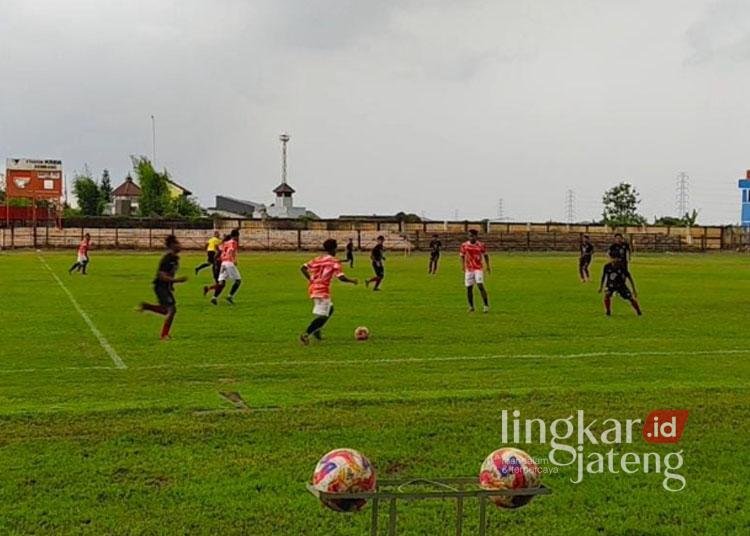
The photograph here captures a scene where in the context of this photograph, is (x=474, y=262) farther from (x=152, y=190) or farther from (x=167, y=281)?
(x=152, y=190)

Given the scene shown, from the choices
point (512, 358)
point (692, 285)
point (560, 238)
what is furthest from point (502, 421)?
point (560, 238)

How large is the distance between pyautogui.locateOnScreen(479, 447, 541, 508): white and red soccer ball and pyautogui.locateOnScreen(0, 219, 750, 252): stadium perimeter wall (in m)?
64.8

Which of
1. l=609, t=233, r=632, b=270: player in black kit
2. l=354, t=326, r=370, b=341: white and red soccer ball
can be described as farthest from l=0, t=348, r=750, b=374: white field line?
l=609, t=233, r=632, b=270: player in black kit

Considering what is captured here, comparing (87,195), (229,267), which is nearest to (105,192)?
(87,195)

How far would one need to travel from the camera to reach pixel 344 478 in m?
4.50

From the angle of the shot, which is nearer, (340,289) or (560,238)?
(340,289)

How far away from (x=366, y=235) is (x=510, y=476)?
243 feet

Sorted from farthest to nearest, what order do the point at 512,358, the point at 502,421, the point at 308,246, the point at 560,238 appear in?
the point at 560,238 < the point at 308,246 < the point at 512,358 < the point at 502,421

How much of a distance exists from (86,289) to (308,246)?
47691 mm

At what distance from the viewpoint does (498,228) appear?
8700 cm

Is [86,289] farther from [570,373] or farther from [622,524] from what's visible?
[622,524]

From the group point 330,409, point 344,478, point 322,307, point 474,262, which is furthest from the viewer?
point 474,262

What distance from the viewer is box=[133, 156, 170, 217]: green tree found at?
100438mm

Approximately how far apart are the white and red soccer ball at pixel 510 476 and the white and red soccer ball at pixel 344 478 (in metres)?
0.57
